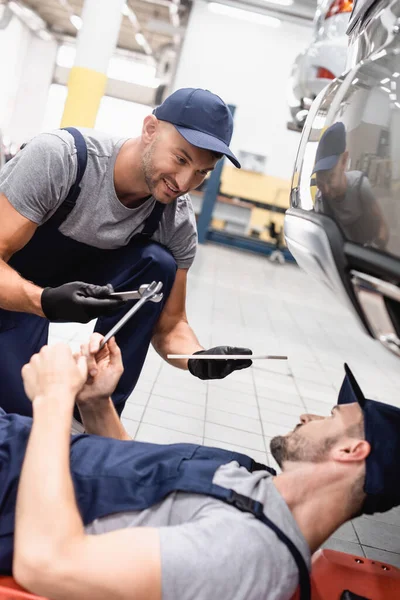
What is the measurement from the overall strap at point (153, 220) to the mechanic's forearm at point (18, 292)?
1.52ft

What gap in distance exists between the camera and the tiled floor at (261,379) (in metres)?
2.56

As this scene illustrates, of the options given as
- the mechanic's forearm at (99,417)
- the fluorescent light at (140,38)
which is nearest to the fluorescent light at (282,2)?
the fluorescent light at (140,38)

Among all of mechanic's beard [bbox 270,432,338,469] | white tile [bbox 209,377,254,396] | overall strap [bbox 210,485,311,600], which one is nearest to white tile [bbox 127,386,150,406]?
white tile [bbox 209,377,254,396]

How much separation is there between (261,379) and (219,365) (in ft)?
6.39

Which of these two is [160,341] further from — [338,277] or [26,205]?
[338,277]

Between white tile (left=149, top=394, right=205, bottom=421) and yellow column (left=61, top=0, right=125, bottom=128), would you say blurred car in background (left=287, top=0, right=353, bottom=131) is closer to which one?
white tile (left=149, top=394, right=205, bottom=421)

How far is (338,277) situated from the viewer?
Answer: 111cm

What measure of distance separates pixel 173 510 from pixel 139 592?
21cm

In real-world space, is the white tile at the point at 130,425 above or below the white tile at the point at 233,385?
above

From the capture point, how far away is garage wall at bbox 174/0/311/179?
36.6ft

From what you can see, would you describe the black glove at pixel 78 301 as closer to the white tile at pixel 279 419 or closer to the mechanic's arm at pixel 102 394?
the mechanic's arm at pixel 102 394

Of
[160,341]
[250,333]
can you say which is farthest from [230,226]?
[160,341]

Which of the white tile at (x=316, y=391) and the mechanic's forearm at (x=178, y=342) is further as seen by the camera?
the white tile at (x=316, y=391)

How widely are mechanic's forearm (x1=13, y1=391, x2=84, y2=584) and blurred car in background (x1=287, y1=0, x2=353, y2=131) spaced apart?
104 inches
